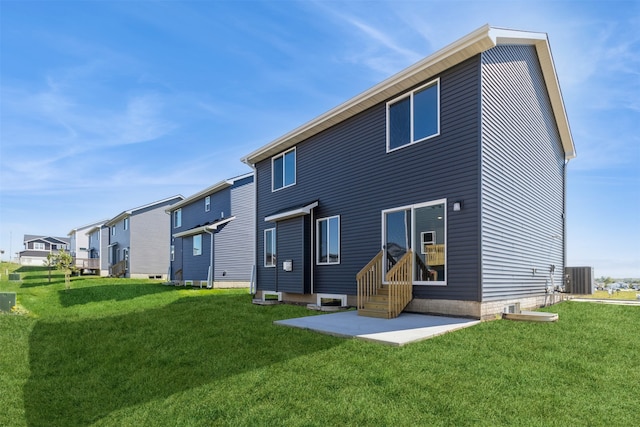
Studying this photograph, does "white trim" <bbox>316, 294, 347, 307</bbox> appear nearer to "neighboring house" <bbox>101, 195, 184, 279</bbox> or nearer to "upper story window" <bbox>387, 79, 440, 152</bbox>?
"upper story window" <bbox>387, 79, 440, 152</bbox>

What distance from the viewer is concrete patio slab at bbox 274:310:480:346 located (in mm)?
6723

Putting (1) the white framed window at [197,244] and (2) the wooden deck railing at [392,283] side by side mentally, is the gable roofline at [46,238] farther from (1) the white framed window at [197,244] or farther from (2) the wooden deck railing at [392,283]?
(2) the wooden deck railing at [392,283]

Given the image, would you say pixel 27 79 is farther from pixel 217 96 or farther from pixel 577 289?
pixel 577 289

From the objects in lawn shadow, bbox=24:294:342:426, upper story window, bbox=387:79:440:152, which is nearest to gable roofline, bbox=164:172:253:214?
lawn shadow, bbox=24:294:342:426

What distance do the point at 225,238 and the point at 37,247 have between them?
6338 centimetres

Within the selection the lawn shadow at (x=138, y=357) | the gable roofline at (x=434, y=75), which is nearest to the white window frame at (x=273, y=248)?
the gable roofline at (x=434, y=75)

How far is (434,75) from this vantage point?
9195 millimetres

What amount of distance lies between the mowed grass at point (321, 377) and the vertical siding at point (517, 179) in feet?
5.14

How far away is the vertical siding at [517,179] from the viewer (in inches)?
336

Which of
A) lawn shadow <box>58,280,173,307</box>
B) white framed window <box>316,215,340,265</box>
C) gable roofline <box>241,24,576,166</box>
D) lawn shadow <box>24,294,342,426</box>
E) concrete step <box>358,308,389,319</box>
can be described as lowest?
lawn shadow <box>58,280,173,307</box>

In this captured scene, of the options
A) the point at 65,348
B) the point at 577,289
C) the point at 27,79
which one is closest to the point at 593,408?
the point at 65,348

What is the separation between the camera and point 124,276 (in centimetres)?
3172

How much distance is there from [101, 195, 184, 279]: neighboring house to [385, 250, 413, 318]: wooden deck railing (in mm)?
A: 25771

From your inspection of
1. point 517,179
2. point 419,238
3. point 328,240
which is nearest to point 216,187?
point 328,240
